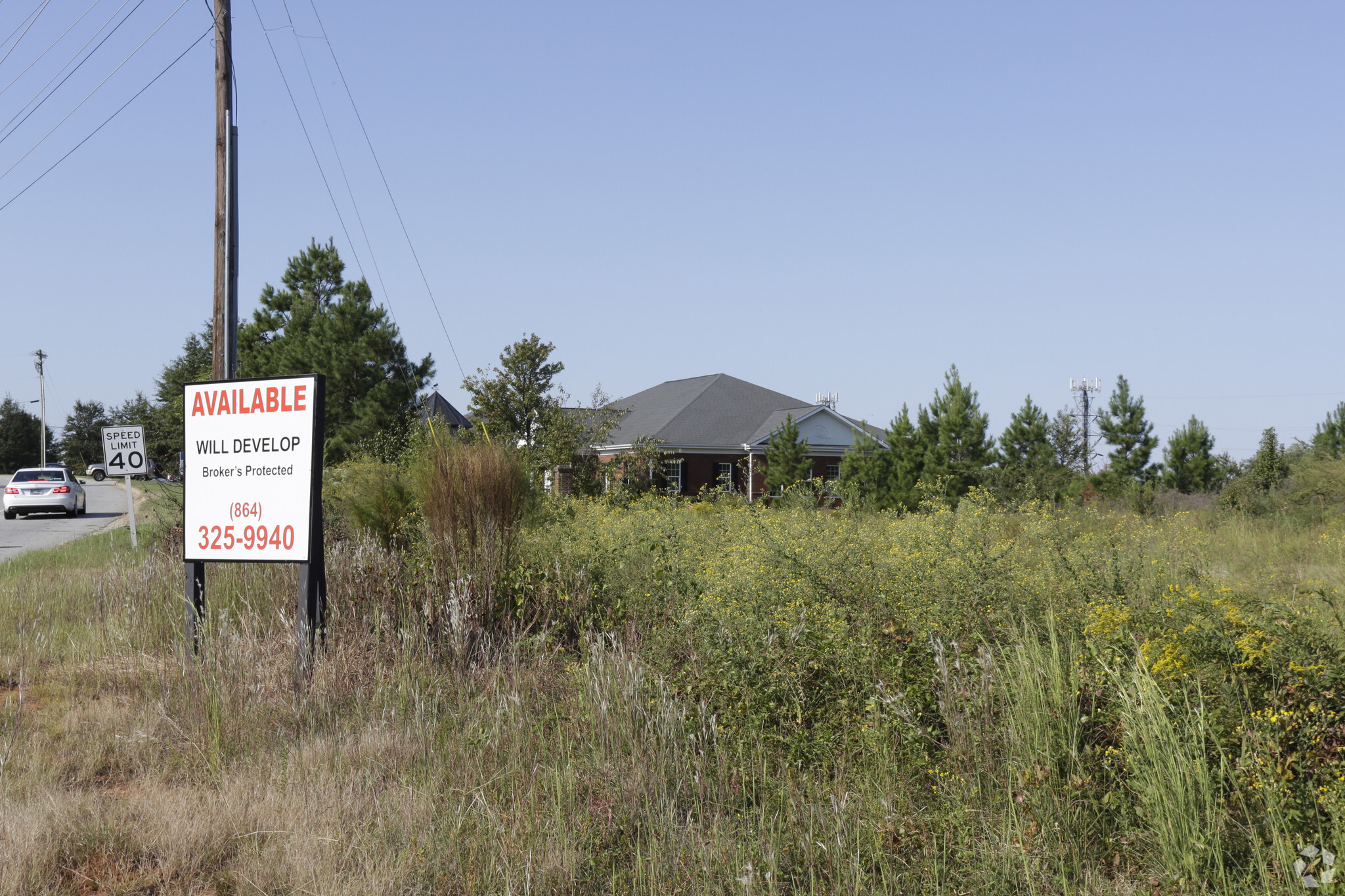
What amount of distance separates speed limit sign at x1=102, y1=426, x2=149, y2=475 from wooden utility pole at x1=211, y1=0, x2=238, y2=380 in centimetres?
249

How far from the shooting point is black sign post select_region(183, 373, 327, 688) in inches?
264

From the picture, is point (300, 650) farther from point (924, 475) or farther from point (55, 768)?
point (924, 475)

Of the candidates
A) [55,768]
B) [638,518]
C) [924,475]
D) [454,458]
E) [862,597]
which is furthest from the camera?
[924,475]

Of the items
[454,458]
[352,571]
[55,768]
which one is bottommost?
[55,768]

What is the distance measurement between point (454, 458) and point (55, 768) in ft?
12.0

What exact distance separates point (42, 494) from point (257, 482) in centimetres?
2822

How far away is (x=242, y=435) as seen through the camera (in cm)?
703

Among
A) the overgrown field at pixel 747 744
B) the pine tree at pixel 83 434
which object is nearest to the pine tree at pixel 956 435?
the overgrown field at pixel 747 744

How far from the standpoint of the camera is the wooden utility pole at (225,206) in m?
12.8

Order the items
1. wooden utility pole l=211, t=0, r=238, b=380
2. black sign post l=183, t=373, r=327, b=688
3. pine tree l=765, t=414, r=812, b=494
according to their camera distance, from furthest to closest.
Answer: pine tree l=765, t=414, r=812, b=494
wooden utility pole l=211, t=0, r=238, b=380
black sign post l=183, t=373, r=327, b=688

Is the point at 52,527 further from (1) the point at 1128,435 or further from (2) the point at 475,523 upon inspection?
(1) the point at 1128,435

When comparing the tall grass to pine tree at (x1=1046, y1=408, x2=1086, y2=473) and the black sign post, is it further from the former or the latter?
pine tree at (x1=1046, y1=408, x2=1086, y2=473)

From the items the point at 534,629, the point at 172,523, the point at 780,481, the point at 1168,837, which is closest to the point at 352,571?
the point at 534,629

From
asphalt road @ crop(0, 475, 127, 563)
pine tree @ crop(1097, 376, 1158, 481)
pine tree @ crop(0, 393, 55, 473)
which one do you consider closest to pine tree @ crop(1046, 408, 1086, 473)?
pine tree @ crop(1097, 376, 1158, 481)
